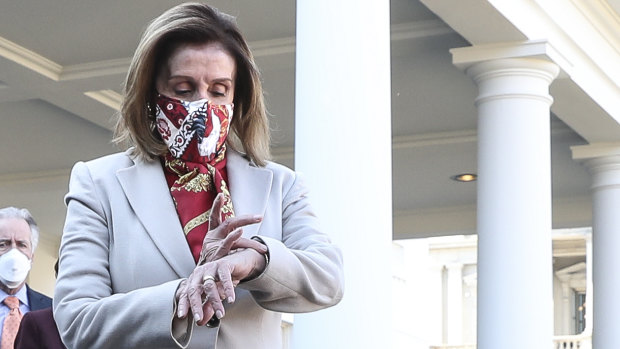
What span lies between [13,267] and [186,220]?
3276 mm

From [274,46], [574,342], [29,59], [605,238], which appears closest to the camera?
[274,46]

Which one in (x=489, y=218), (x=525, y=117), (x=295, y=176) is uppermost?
(x=525, y=117)

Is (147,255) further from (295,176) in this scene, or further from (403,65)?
(403,65)

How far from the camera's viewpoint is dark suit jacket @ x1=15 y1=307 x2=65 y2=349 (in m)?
3.95

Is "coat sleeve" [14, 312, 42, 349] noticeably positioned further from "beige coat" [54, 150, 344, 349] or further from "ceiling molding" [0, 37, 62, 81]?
"ceiling molding" [0, 37, 62, 81]

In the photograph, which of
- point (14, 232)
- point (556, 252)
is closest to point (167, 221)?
point (14, 232)

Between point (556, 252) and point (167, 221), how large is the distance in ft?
147

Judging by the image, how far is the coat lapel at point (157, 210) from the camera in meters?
2.35

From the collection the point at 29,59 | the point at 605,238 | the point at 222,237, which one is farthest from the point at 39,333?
the point at 605,238

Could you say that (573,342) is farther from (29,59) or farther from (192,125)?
(192,125)

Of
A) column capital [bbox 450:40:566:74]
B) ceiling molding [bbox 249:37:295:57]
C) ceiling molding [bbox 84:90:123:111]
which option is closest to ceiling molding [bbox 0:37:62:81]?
ceiling molding [bbox 84:90:123:111]

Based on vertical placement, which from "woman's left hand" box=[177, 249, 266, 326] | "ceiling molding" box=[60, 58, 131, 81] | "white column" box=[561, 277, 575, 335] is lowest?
"woman's left hand" box=[177, 249, 266, 326]

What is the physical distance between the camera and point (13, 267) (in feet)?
18.0

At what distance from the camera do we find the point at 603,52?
37.1 ft
